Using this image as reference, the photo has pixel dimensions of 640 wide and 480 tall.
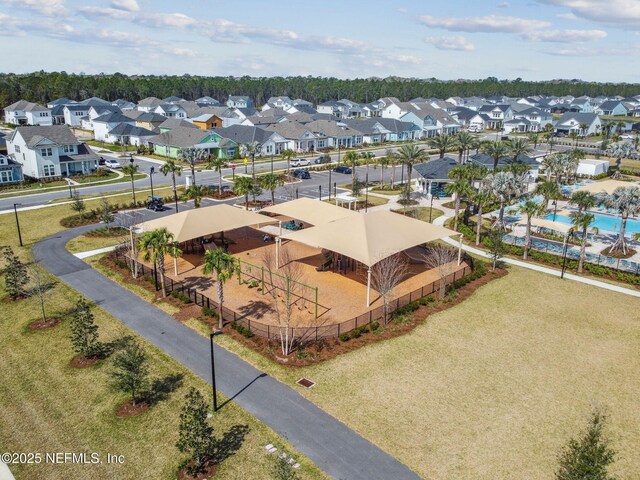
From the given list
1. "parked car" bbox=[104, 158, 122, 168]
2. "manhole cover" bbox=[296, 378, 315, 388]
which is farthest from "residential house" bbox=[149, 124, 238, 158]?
"manhole cover" bbox=[296, 378, 315, 388]

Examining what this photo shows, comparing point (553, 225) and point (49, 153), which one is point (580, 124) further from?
point (49, 153)

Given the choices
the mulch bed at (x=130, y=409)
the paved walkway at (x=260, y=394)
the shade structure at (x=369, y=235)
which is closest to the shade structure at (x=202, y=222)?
the paved walkway at (x=260, y=394)

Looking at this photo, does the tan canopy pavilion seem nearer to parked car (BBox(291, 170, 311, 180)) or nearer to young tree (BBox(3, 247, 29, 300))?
Result: young tree (BBox(3, 247, 29, 300))

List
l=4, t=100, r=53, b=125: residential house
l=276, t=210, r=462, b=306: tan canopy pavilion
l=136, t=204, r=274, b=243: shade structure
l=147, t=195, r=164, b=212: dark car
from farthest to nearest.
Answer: l=4, t=100, r=53, b=125: residential house → l=147, t=195, r=164, b=212: dark car → l=136, t=204, r=274, b=243: shade structure → l=276, t=210, r=462, b=306: tan canopy pavilion

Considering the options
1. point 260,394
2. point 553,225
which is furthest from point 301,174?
point 260,394

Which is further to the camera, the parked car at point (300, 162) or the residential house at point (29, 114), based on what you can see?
A: the residential house at point (29, 114)

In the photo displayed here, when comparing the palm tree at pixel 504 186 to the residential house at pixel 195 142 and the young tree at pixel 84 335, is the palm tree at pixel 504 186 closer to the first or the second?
the young tree at pixel 84 335
